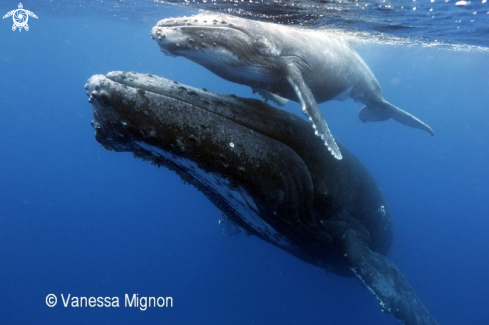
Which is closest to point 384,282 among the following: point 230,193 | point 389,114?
point 230,193

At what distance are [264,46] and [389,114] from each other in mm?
7780

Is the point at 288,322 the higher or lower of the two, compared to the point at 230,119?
lower

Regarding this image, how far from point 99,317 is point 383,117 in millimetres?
26593

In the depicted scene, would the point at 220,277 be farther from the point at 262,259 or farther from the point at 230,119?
the point at 230,119

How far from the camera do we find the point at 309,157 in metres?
5.81

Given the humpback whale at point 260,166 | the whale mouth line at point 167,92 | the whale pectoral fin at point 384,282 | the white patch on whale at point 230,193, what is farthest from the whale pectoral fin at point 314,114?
the whale pectoral fin at point 384,282

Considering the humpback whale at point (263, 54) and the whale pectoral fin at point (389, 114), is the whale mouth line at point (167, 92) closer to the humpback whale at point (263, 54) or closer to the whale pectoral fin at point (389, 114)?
the humpback whale at point (263, 54)

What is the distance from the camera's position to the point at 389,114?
11.9m

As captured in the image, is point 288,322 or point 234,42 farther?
point 288,322

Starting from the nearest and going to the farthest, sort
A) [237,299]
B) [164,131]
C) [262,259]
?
[164,131]
[262,259]
[237,299]

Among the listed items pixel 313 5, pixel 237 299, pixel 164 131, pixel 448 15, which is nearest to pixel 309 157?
pixel 164 131

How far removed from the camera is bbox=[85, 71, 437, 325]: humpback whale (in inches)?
154

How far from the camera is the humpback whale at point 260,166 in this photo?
3.91m

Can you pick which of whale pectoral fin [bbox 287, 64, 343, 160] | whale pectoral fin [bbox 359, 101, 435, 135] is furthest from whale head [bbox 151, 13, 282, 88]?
whale pectoral fin [bbox 359, 101, 435, 135]
